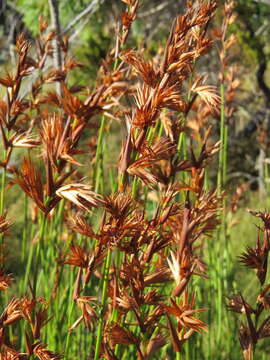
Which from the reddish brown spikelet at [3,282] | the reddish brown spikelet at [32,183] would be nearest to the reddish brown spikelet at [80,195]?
the reddish brown spikelet at [32,183]

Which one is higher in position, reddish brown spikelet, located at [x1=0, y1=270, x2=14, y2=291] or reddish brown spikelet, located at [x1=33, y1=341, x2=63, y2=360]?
reddish brown spikelet, located at [x1=0, y1=270, x2=14, y2=291]

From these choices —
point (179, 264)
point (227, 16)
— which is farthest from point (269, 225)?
point (227, 16)

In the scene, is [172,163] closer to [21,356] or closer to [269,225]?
[269,225]

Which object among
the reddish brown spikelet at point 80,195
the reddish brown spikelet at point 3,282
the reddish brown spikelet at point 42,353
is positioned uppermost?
the reddish brown spikelet at point 80,195

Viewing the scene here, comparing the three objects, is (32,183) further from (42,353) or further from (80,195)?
(42,353)

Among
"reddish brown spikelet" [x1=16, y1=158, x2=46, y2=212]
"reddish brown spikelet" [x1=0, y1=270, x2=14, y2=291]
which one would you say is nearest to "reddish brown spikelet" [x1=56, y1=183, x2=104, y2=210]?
"reddish brown spikelet" [x1=16, y1=158, x2=46, y2=212]

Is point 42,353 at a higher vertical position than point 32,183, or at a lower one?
lower

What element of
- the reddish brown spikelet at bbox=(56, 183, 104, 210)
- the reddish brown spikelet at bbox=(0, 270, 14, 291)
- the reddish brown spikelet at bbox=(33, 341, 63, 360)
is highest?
the reddish brown spikelet at bbox=(56, 183, 104, 210)

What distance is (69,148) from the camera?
43cm

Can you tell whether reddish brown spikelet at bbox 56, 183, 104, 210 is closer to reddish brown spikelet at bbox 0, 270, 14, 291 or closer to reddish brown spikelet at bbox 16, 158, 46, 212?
reddish brown spikelet at bbox 16, 158, 46, 212

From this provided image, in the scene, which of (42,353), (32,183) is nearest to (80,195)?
(32,183)

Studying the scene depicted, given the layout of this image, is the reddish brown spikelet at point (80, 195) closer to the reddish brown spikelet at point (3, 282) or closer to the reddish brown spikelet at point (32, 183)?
the reddish brown spikelet at point (32, 183)

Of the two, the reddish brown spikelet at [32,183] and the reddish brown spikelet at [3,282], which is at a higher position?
the reddish brown spikelet at [32,183]

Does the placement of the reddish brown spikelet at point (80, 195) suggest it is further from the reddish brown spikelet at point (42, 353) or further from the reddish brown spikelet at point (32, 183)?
the reddish brown spikelet at point (42, 353)
